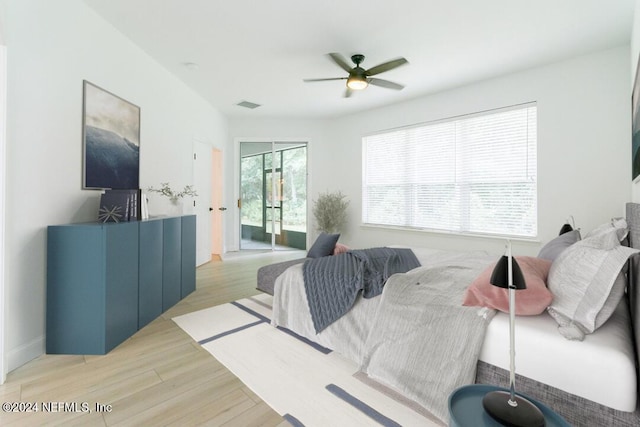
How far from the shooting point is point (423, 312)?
1690mm

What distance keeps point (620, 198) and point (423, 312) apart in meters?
3.20

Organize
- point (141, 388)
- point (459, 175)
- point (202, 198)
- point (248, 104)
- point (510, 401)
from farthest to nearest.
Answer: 1. point (248, 104)
2. point (202, 198)
3. point (459, 175)
4. point (141, 388)
5. point (510, 401)

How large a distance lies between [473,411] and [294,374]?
1.17 m

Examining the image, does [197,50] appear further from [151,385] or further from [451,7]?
[151,385]

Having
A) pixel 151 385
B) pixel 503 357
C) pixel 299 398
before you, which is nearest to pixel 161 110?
pixel 151 385

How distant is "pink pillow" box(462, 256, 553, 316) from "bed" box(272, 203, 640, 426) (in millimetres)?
45

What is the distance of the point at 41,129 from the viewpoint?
2193mm

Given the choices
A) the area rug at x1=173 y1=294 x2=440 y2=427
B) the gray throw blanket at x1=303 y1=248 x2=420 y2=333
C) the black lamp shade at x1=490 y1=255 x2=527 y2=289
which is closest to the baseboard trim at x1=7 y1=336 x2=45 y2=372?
the area rug at x1=173 y1=294 x2=440 y2=427

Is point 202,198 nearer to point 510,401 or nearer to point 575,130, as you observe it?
point 510,401

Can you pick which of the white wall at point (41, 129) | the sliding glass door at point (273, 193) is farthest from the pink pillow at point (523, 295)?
the sliding glass door at point (273, 193)

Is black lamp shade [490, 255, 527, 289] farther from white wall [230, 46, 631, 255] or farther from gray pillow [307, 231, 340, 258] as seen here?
white wall [230, 46, 631, 255]

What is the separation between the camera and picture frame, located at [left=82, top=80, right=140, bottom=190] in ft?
8.68

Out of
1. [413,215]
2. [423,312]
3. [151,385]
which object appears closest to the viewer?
[423,312]

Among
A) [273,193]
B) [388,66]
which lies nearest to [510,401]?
[388,66]
